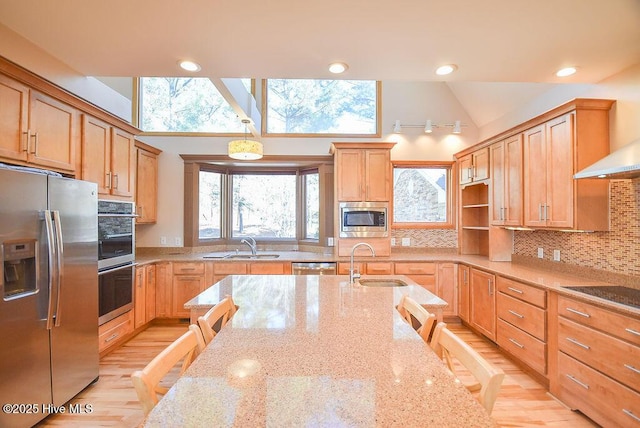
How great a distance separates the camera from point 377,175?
4.08 metres

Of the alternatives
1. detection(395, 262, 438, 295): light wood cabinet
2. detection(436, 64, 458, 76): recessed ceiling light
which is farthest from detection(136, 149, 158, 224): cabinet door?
detection(436, 64, 458, 76): recessed ceiling light

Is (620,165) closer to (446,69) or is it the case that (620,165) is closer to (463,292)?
(446,69)

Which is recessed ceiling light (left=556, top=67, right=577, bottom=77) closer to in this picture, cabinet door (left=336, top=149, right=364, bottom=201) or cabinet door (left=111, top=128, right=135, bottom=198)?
cabinet door (left=336, top=149, right=364, bottom=201)

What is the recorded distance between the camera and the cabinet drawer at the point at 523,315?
2412mm

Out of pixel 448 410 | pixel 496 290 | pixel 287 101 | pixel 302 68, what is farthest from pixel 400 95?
pixel 448 410

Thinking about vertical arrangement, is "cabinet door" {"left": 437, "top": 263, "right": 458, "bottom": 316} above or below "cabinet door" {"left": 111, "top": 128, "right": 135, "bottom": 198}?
below

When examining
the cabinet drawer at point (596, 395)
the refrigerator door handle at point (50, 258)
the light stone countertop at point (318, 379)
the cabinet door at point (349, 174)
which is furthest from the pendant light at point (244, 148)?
the cabinet drawer at point (596, 395)

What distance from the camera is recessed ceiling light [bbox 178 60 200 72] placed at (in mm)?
2298

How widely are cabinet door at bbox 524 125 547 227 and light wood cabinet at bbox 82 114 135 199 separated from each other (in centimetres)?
411

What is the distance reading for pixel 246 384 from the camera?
905mm

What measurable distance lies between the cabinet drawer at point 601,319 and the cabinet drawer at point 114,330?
150 inches

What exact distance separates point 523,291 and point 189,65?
11.0 ft

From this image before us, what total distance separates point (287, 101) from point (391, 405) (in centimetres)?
436

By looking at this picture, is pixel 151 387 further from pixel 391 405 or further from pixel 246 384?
pixel 391 405
